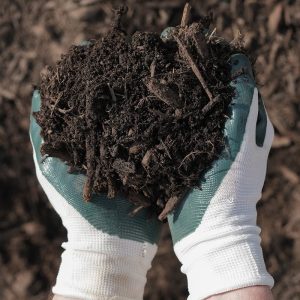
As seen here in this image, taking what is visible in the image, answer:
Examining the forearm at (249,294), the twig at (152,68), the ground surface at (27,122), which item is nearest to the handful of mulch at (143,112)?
the twig at (152,68)

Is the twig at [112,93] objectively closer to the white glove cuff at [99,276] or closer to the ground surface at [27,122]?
the white glove cuff at [99,276]

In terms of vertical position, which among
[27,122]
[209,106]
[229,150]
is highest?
[209,106]

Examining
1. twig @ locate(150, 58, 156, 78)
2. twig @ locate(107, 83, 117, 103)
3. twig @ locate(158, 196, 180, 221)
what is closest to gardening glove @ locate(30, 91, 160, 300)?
twig @ locate(158, 196, 180, 221)

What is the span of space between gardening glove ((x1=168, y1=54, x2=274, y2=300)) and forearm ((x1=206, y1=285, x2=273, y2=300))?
0.08ft

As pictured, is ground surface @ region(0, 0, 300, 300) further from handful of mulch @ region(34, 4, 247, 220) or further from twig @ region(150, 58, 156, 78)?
twig @ region(150, 58, 156, 78)

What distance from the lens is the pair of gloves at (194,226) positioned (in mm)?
1343

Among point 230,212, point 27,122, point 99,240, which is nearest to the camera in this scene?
point 230,212

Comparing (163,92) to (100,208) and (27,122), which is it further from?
(27,122)

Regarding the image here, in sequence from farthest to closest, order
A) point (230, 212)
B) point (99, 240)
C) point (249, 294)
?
1. point (99, 240)
2. point (230, 212)
3. point (249, 294)

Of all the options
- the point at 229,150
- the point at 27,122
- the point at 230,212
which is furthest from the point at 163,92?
the point at 27,122

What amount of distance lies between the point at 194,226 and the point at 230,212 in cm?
11

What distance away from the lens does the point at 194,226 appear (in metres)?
1.41

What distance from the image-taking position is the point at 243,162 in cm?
140

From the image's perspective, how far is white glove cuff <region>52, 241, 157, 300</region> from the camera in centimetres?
145
